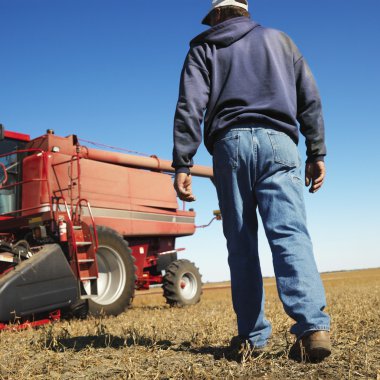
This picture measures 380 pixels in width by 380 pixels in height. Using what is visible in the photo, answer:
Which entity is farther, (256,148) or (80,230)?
(80,230)

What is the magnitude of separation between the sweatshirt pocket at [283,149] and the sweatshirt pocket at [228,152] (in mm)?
202

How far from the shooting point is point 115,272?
757 cm

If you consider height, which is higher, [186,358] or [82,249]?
[82,249]

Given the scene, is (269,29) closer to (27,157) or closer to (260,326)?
(260,326)

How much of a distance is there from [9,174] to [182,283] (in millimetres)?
3860

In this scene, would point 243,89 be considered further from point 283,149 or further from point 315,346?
point 315,346

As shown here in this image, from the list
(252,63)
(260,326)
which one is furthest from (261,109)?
(260,326)

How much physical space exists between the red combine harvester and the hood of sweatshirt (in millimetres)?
3661

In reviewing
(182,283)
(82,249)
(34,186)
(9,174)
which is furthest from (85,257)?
(182,283)

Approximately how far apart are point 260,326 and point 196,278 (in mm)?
6934

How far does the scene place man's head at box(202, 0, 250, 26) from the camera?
307cm

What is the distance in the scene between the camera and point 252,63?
294 centimetres

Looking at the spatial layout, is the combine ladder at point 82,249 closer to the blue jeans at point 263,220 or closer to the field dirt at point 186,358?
the field dirt at point 186,358

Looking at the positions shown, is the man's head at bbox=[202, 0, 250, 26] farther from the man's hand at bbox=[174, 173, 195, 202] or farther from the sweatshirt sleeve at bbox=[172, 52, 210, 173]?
the man's hand at bbox=[174, 173, 195, 202]
